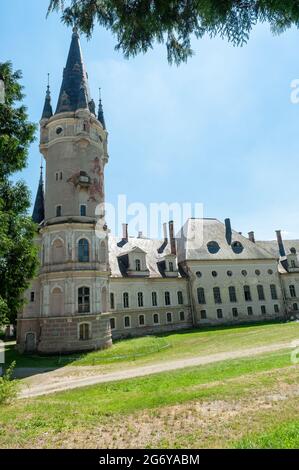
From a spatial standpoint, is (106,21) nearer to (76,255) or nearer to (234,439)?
(234,439)

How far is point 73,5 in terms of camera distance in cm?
491

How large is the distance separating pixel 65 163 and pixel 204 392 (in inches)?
1018

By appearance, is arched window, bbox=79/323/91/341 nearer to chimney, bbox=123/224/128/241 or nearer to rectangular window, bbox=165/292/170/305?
rectangular window, bbox=165/292/170/305

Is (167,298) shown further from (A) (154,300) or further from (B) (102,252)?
(B) (102,252)

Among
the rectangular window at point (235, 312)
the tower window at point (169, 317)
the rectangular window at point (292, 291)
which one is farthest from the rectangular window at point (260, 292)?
the tower window at point (169, 317)

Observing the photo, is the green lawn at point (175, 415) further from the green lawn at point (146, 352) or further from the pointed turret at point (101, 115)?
the pointed turret at point (101, 115)

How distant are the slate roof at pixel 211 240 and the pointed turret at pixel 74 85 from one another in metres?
21.7

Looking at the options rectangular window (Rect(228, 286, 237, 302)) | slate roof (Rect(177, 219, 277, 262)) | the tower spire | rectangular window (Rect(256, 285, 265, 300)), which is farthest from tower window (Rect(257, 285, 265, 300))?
the tower spire

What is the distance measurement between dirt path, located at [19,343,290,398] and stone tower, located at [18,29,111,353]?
5928 mm

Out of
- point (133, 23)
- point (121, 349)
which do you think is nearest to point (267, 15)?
point (133, 23)

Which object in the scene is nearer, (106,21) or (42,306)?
(106,21)

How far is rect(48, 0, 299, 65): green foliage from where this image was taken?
12.8ft

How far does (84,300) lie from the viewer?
2773 centimetres
